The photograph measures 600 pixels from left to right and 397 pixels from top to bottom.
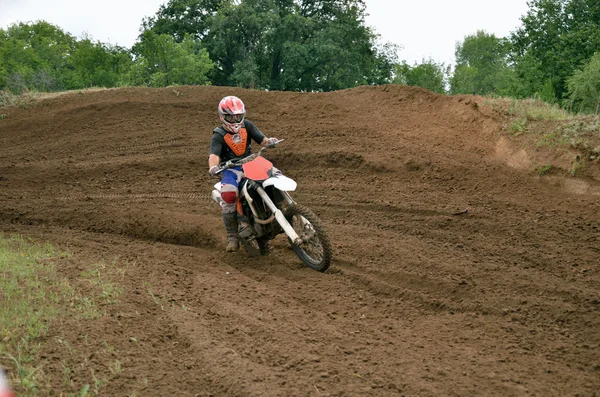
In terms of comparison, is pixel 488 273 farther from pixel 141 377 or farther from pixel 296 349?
pixel 141 377

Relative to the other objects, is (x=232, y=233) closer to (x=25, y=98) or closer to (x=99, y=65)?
(x=25, y=98)

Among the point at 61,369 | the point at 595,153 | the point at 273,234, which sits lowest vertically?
the point at 61,369

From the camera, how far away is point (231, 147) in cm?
941

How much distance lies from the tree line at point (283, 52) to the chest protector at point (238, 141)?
31.1m

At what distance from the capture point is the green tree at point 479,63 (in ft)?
279

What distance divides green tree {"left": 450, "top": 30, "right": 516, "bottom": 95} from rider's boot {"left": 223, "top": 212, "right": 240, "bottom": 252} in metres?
71.8

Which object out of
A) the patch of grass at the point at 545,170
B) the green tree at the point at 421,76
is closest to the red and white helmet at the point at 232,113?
the patch of grass at the point at 545,170

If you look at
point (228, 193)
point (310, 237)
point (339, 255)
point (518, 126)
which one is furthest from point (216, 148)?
point (518, 126)

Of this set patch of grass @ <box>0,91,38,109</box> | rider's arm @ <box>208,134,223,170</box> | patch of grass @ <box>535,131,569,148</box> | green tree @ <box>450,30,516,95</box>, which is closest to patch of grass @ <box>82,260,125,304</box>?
rider's arm @ <box>208,134,223,170</box>

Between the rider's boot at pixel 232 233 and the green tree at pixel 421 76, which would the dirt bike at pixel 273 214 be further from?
the green tree at pixel 421 76

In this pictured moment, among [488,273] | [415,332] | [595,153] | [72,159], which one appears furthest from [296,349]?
[72,159]

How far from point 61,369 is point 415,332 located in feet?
10.9

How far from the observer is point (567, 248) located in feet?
29.6

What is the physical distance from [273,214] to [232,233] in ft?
3.79
